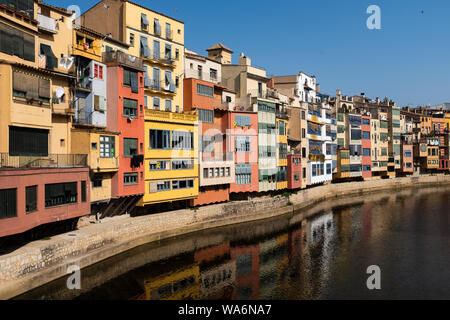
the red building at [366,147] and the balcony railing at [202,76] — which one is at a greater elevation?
the balcony railing at [202,76]

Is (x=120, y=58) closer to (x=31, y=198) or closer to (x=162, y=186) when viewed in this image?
(x=162, y=186)

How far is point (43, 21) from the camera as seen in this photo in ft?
105

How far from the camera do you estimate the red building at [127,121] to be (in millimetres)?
37625

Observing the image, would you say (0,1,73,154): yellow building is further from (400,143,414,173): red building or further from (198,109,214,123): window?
(400,143,414,173): red building

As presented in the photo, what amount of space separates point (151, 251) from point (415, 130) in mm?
110381

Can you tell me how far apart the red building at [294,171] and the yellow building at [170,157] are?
21927 millimetres

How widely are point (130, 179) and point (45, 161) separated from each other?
32.2 ft

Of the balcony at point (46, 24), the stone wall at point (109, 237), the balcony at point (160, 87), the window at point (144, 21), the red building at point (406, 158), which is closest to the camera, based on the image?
the stone wall at point (109, 237)

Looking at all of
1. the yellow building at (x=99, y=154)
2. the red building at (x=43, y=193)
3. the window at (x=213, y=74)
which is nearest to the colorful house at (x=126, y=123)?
the yellow building at (x=99, y=154)

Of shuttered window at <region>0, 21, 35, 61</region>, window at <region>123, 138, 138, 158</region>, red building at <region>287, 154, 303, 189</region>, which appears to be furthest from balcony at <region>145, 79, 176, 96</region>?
red building at <region>287, 154, 303, 189</region>

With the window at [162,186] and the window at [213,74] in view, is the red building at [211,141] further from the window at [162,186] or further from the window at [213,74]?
the window at [162,186]

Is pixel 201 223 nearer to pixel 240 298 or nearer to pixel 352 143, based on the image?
pixel 240 298

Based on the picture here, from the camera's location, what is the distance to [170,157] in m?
43.2
